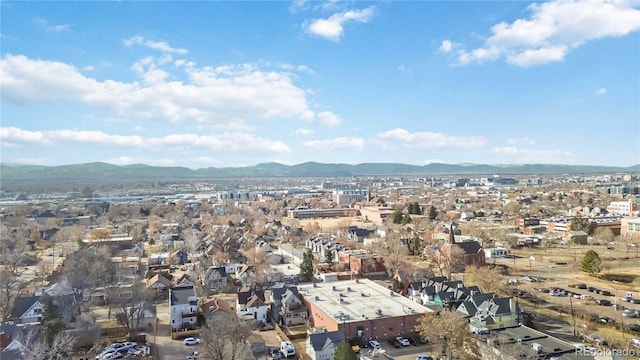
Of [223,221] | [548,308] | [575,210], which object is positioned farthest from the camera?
[575,210]

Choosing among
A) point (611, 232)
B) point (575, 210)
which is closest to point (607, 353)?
point (611, 232)

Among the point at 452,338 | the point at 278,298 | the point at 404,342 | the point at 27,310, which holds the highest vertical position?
the point at 452,338

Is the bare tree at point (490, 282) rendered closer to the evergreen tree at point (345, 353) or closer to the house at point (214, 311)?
the evergreen tree at point (345, 353)

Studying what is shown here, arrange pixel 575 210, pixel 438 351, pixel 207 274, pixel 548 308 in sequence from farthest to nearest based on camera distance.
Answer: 1. pixel 575 210
2. pixel 207 274
3. pixel 548 308
4. pixel 438 351

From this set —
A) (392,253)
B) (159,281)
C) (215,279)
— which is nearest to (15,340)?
(159,281)

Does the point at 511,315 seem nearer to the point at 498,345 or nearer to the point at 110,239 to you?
the point at 498,345

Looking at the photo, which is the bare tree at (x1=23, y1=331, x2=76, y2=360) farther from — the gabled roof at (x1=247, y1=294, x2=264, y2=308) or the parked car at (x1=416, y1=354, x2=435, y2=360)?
the parked car at (x1=416, y1=354, x2=435, y2=360)

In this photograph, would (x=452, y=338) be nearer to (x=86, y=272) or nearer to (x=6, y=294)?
(x=86, y=272)
